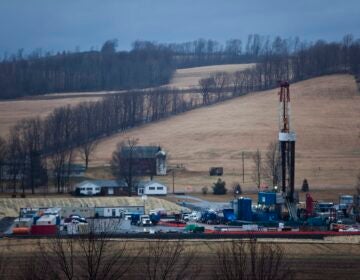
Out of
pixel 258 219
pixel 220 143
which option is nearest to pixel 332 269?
pixel 258 219

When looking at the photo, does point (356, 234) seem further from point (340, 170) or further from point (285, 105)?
point (340, 170)

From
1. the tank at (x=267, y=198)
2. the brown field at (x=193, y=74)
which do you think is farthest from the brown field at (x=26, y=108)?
the tank at (x=267, y=198)

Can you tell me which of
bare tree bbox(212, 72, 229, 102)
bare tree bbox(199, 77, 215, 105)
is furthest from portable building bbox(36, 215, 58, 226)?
bare tree bbox(212, 72, 229, 102)

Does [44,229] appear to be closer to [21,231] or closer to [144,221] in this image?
[21,231]

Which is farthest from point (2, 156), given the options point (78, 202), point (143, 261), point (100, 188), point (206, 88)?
point (206, 88)

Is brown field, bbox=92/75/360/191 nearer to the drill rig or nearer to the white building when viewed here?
the white building

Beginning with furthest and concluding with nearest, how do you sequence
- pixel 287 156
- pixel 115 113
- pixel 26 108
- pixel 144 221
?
pixel 26 108, pixel 115 113, pixel 287 156, pixel 144 221
